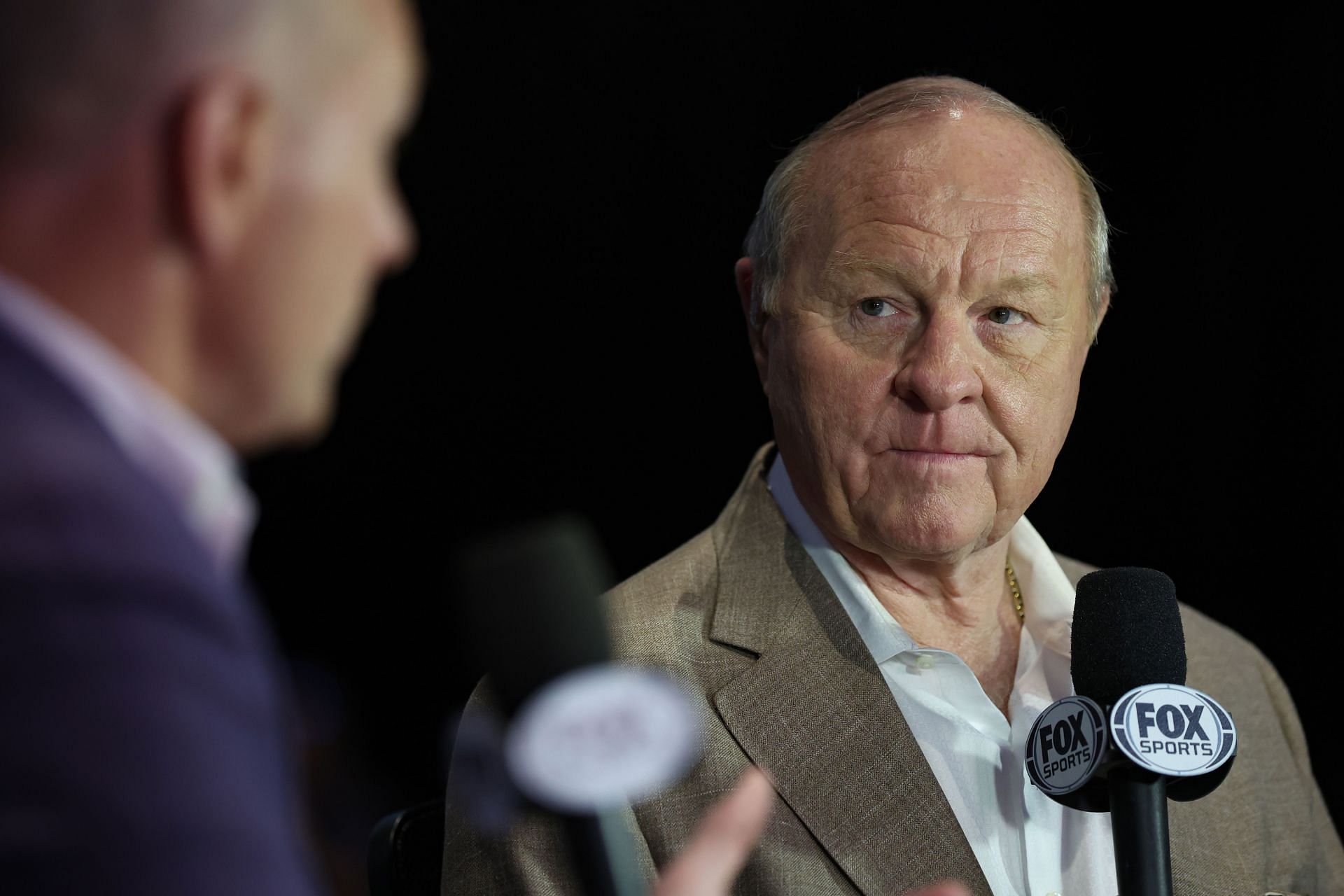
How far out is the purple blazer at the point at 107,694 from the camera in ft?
2.01

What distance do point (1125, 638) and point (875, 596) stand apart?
1.81ft

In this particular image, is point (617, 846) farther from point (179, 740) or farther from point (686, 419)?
point (686, 419)

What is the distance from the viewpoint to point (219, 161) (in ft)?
2.47

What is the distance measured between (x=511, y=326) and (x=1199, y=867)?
1265 mm

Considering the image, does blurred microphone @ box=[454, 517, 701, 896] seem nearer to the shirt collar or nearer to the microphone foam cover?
the microphone foam cover

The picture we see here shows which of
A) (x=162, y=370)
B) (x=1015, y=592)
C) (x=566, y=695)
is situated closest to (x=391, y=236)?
(x=162, y=370)

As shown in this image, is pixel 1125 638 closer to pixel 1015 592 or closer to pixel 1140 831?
pixel 1140 831

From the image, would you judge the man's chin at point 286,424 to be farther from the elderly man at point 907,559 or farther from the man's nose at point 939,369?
the man's nose at point 939,369

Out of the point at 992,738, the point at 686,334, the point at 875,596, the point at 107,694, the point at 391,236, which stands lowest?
the point at 992,738

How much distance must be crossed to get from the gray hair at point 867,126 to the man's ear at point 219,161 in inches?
54.1

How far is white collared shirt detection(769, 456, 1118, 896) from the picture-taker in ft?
6.00

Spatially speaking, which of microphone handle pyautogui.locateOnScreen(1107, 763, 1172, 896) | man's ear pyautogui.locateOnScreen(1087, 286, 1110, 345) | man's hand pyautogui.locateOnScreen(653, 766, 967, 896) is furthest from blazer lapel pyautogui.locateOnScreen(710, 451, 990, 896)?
man's hand pyautogui.locateOnScreen(653, 766, 967, 896)

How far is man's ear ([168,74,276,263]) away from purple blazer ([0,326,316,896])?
0.14 meters

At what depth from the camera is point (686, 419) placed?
7.64ft
